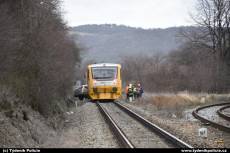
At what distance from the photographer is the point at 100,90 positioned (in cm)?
3862

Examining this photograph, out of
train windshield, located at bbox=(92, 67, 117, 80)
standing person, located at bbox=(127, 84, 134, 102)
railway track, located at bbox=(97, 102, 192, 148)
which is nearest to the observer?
railway track, located at bbox=(97, 102, 192, 148)

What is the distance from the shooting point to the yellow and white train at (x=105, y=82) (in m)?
38.5

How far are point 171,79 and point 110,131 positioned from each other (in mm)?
40817

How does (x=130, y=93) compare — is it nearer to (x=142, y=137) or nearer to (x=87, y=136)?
(x=87, y=136)

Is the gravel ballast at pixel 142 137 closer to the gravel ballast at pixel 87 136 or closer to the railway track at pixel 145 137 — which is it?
the railway track at pixel 145 137

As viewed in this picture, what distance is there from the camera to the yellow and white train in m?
38.5

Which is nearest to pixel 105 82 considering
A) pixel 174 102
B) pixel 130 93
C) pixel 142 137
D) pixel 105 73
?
pixel 105 73

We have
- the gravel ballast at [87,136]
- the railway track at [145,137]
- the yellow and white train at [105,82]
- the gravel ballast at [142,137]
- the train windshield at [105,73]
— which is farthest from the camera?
the train windshield at [105,73]

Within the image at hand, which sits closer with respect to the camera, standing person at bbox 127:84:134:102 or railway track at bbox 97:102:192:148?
railway track at bbox 97:102:192:148

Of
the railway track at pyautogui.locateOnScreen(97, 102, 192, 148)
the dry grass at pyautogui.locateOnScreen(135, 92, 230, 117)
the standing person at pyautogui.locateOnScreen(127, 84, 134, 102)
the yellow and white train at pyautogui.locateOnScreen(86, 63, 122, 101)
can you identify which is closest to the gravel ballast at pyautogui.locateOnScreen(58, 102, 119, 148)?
the railway track at pyautogui.locateOnScreen(97, 102, 192, 148)

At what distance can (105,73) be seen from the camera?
128 ft

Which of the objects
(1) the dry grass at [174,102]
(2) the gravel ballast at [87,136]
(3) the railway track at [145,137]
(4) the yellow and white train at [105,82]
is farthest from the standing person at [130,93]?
(3) the railway track at [145,137]

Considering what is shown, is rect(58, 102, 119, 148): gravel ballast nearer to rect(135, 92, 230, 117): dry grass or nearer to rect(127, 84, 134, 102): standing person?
rect(135, 92, 230, 117): dry grass

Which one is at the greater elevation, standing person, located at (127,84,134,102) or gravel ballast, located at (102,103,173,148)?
gravel ballast, located at (102,103,173,148)
